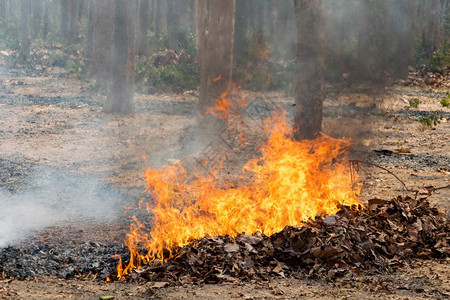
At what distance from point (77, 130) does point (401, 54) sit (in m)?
11.8

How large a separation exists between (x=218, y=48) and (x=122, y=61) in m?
2.98

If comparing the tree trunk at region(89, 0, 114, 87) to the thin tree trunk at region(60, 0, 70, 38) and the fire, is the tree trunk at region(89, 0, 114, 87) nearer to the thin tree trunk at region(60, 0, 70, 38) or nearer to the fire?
the fire

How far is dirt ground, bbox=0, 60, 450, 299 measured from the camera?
4.27m

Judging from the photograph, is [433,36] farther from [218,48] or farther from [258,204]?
[258,204]

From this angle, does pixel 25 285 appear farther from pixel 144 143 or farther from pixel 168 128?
pixel 168 128

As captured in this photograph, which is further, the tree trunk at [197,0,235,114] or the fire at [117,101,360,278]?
the tree trunk at [197,0,235,114]

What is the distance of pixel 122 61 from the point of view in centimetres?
1252

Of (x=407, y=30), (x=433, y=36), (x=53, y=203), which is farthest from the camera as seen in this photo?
(x=433, y=36)

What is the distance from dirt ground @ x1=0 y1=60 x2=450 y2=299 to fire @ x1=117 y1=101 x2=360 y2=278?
0.53 m

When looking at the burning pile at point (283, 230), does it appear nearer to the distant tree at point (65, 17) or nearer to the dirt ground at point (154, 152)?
the dirt ground at point (154, 152)

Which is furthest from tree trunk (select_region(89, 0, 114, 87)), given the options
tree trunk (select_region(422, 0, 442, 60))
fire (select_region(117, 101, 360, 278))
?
tree trunk (select_region(422, 0, 442, 60))

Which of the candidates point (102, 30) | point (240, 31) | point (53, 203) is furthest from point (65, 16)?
point (53, 203)

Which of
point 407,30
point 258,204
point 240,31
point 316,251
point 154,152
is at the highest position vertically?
point 407,30

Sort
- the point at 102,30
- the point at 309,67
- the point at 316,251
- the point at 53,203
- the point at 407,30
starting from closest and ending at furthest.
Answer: the point at 316,251 < the point at 53,203 < the point at 309,67 < the point at 102,30 < the point at 407,30
